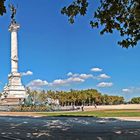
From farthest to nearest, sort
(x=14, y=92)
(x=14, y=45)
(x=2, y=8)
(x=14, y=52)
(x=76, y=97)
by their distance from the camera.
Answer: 1. (x=76, y=97)
2. (x=14, y=45)
3. (x=14, y=52)
4. (x=14, y=92)
5. (x=2, y=8)

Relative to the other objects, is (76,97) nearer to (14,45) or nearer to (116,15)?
(14,45)

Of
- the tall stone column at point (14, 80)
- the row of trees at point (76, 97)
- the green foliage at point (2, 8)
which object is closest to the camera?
the green foliage at point (2, 8)

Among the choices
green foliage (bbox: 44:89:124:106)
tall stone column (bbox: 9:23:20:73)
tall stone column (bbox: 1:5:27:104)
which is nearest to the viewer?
tall stone column (bbox: 1:5:27:104)

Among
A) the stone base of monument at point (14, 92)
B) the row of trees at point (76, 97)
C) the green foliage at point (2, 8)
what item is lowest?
the green foliage at point (2, 8)

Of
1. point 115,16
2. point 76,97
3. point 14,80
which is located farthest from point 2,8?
point 76,97

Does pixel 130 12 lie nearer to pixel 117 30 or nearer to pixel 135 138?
pixel 117 30

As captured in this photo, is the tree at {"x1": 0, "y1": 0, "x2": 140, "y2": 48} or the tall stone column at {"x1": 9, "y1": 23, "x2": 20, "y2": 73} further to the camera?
the tall stone column at {"x1": 9, "y1": 23, "x2": 20, "y2": 73}

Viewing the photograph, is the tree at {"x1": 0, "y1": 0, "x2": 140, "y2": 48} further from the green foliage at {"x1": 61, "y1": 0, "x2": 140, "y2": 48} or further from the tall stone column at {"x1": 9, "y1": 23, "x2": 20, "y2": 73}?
the tall stone column at {"x1": 9, "y1": 23, "x2": 20, "y2": 73}

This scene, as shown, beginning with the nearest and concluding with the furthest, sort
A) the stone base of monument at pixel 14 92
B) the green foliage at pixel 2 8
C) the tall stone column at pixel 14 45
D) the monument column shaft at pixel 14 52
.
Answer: the green foliage at pixel 2 8 < the stone base of monument at pixel 14 92 < the monument column shaft at pixel 14 52 < the tall stone column at pixel 14 45

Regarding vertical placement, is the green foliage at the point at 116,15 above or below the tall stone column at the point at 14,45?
below

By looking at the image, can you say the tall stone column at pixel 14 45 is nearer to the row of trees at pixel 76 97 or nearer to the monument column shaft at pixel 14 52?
the monument column shaft at pixel 14 52

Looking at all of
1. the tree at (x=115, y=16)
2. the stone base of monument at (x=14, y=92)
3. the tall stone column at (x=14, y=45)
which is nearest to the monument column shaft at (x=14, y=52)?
the tall stone column at (x=14, y=45)

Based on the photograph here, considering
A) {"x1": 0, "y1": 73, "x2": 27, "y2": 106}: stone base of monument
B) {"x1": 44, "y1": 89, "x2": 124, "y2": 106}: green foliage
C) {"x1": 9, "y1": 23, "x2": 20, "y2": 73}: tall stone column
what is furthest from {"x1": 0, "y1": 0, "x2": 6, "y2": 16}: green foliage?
{"x1": 44, "y1": 89, "x2": 124, "y2": 106}: green foliage

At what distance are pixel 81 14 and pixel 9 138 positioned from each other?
223 inches
